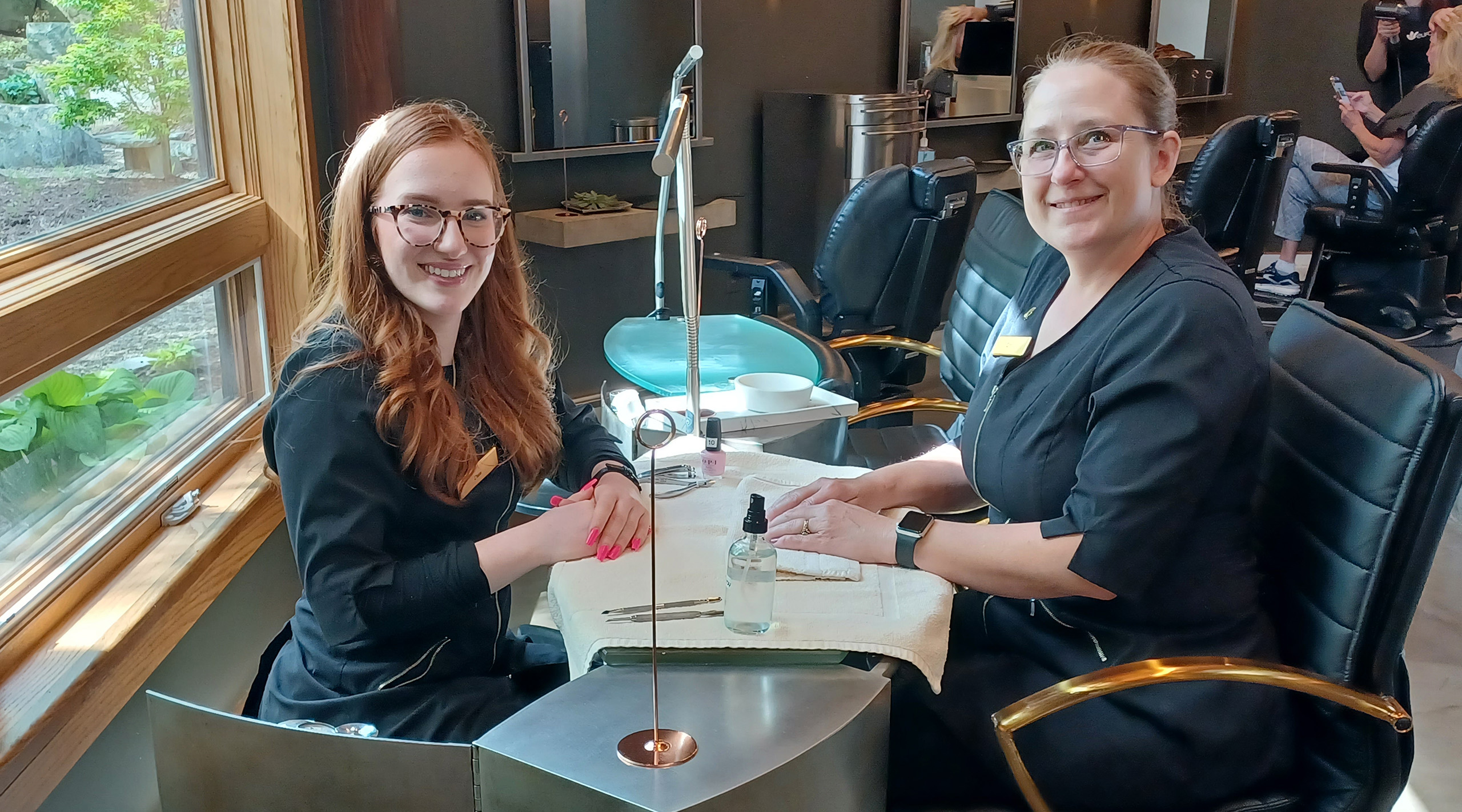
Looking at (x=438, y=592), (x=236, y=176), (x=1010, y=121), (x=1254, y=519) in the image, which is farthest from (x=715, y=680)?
(x=1010, y=121)

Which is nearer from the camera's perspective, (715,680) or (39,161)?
(715,680)

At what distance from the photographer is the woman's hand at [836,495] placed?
1589mm

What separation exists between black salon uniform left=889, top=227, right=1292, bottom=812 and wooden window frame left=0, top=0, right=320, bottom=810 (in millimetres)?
1137

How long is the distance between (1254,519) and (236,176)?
219 centimetres

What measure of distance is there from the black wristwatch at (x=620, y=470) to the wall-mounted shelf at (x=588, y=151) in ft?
8.00

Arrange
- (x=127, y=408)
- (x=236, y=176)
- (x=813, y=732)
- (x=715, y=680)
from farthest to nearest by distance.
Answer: (x=236, y=176), (x=127, y=408), (x=715, y=680), (x=813, y=732)

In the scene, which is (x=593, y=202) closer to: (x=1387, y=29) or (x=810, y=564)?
(x=810, y=564)

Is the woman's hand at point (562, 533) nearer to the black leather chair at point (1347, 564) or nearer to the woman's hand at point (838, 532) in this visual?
the woman's hand at point (838, 532)

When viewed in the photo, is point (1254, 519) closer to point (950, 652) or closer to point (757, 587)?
point (950, 652)

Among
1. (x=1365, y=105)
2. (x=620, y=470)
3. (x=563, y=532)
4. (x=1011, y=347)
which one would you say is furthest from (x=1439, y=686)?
(x=1365, y=105)

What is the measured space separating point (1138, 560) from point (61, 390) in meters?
1.64

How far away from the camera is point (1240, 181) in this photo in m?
4.29

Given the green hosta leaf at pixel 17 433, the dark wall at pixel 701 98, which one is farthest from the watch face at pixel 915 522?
the dark wall at pixel 701 98

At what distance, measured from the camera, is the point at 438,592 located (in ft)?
4.44
